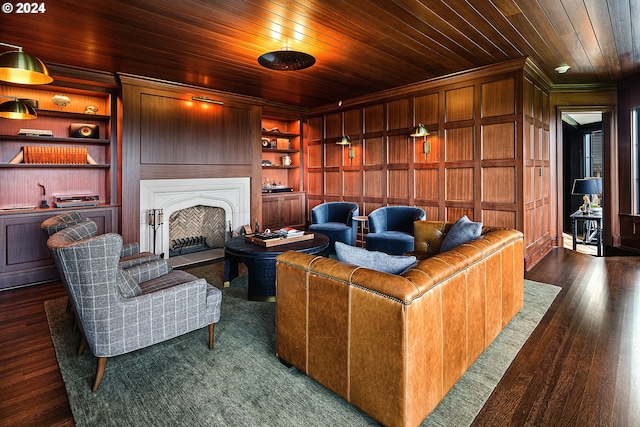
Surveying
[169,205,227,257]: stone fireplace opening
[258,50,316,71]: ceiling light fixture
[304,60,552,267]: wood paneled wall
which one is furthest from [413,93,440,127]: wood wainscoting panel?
[169,205,227,257]: stone fireplace opening

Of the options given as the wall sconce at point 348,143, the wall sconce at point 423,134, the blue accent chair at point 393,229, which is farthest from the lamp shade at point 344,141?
the blue accent chair at point 393,229

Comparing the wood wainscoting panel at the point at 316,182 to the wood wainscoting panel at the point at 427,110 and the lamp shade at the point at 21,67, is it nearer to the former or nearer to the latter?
the wood wainscoting panel at the point at 427,110

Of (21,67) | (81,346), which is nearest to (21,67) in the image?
(21,67)

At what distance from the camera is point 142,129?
478cm

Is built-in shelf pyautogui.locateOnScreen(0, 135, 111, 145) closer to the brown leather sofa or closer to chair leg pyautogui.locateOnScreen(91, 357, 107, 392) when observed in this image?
chair leg pyautogui.locateOnScreen(91, 357, 107, 392)

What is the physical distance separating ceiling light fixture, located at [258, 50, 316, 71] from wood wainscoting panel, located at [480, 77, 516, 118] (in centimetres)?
256

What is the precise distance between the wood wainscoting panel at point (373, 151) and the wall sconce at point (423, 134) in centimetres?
72

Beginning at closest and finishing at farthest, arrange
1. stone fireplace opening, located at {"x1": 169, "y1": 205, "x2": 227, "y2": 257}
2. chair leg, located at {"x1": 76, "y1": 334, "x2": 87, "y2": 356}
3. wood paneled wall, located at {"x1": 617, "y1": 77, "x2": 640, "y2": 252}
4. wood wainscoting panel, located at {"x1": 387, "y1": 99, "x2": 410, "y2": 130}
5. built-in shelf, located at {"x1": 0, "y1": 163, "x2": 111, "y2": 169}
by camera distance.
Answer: chair leg, located at {"x1": 76, "y1": 334, "x2": 87, "y2": 356}, built-in shelf, located at {"x1": 0, "y1": 163, "x2": 111, "y2": 169}, wood paneled wall, located at {"x1": 617, "y1": 77, "x2": 640, "y2": 252}, wood wainscoting panel, located at {"x1": 387, "y1": 99, "x2": 410, "y2": 130}, stone fireplace opening, located at {"x1": 169, "y1": 205, "x2": 227, "y2": 257}

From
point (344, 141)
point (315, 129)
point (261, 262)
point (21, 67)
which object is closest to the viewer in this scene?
point (21, 67)

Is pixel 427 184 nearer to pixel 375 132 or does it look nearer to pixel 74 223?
pixel 375 132

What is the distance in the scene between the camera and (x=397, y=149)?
5.73 meters

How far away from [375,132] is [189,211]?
347cm

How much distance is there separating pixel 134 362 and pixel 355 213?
3.81 meters

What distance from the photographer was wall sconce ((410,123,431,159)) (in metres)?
5.02
